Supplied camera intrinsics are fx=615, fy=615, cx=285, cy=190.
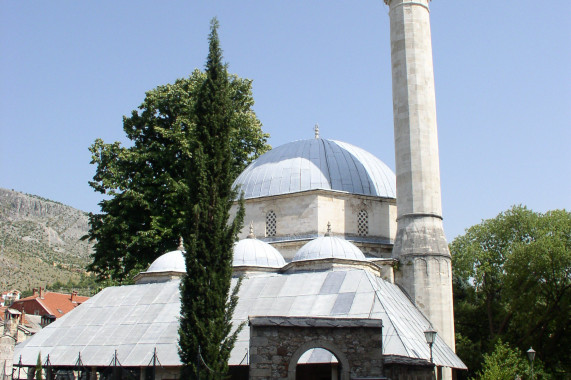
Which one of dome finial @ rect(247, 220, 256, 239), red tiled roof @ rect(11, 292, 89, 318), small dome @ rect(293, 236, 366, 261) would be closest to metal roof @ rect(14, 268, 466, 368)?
small dome @ rect(293, 236, 366, 261)

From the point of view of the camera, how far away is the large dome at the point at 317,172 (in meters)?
22.8

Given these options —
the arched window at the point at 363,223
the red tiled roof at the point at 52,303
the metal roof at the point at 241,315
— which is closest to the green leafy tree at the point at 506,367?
the metal roof at the point at 241,315

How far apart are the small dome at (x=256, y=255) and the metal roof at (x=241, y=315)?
0.81 meters

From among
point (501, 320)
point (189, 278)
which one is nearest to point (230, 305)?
point (189, 278)

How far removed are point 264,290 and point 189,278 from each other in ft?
18.1

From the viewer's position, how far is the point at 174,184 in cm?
2592

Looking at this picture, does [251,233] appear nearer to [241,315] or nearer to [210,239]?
[241,315]

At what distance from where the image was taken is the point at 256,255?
20.4 meters

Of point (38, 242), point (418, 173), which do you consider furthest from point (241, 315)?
point (38, 242)

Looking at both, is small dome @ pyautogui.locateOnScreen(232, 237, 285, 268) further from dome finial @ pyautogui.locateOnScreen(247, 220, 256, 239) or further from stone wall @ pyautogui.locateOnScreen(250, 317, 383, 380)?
stone wall @ pyautogui.locateOnScreen(250, 317, 383, 380)

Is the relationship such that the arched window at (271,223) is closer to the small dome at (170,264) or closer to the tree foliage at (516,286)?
the small dome at (170,264)

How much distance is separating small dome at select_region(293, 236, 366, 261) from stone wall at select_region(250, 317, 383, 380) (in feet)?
22.5

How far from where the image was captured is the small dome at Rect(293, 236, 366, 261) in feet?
61.9

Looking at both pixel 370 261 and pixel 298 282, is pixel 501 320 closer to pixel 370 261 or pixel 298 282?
pixel 370 261
